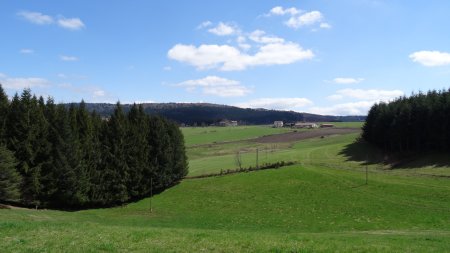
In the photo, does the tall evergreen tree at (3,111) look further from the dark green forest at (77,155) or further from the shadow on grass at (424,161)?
the shadow on grass at (424,161)

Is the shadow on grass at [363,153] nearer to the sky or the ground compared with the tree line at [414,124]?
nearer to the ground

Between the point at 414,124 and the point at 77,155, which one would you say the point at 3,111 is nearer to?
the point at 77,155

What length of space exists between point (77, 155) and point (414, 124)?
71.8m

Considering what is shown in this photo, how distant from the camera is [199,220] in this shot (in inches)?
1831

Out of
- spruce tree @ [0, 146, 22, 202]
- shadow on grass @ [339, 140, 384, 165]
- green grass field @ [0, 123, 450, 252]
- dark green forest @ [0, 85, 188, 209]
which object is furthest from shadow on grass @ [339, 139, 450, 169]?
spruce tree @ [0, 146, 22, 202]

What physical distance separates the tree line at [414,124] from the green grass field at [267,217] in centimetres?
872

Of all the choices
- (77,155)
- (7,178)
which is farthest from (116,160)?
(7,178)

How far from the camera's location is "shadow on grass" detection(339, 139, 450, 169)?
270 feet

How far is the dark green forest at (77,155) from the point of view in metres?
51.3

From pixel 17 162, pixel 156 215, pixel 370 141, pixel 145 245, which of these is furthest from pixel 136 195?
pixel 370 141

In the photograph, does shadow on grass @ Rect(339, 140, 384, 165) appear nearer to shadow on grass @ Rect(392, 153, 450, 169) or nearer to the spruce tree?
shadow on grass @ Rect(392, 153, 450, 169)

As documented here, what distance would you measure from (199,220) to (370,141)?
76.7 m

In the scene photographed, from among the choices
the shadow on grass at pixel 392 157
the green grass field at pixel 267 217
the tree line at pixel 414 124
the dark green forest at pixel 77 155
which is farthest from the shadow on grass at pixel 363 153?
the dark green forest at pixel 77 155

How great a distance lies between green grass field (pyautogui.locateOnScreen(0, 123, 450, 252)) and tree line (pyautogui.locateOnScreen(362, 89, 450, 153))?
872 cm
